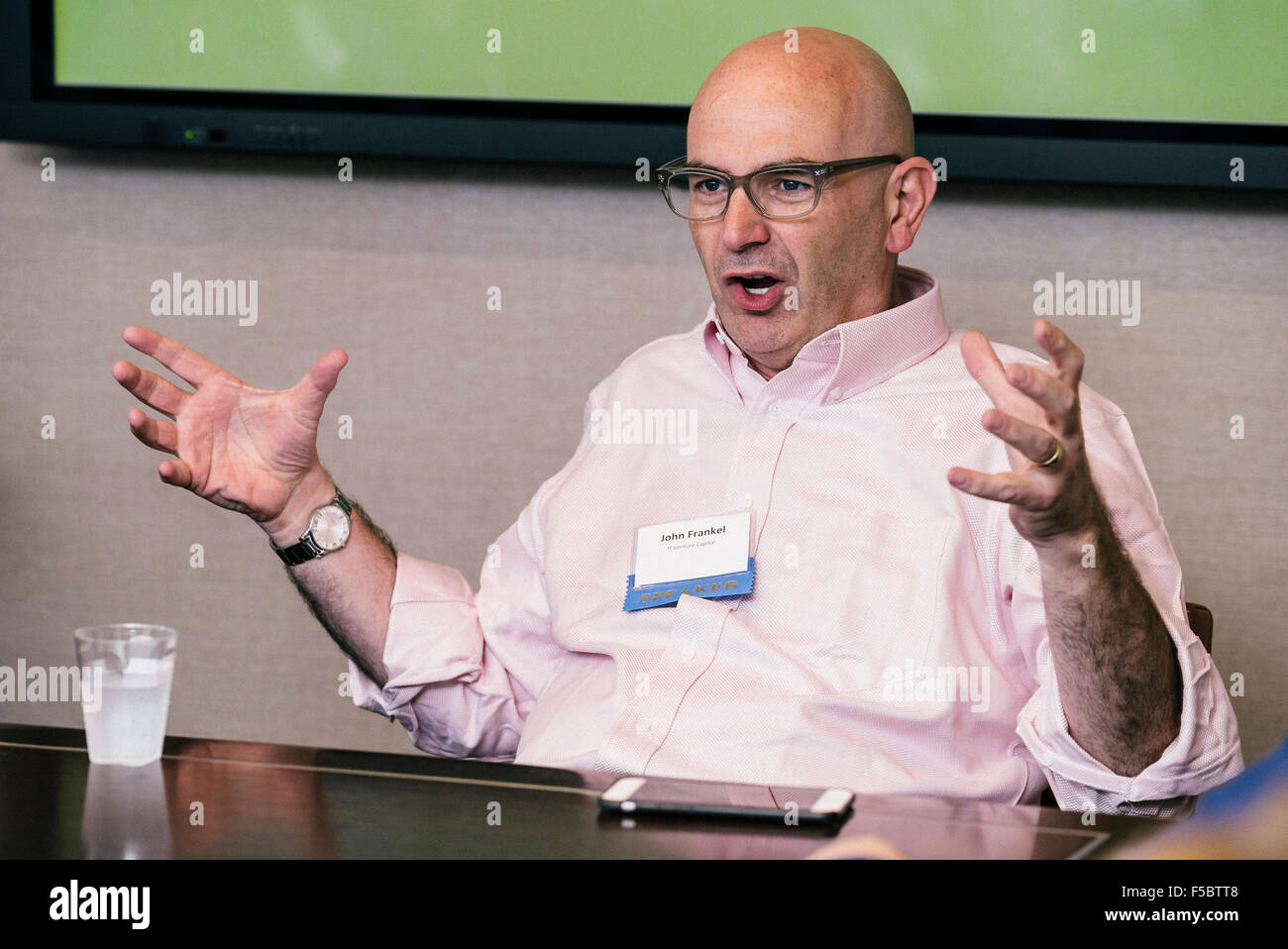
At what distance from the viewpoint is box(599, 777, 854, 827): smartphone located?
3.24 ft

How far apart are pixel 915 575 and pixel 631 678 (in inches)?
13.6

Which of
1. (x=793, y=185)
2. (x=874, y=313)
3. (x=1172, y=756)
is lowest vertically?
(x=1172, y=756)

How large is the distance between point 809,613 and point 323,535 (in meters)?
0.56

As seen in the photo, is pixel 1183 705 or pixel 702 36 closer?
pixel 1183 705

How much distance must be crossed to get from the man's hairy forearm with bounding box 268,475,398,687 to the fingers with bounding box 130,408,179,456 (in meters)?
0.21

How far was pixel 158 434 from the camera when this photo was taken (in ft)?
4.70

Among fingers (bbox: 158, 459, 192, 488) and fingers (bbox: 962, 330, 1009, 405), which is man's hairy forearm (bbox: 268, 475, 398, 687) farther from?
fingers (bbox: 962, 330, 1009, 405)

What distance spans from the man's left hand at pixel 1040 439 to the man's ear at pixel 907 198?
2.12ft

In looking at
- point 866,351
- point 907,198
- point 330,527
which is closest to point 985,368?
point 866,351

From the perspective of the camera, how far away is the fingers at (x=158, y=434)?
139cm

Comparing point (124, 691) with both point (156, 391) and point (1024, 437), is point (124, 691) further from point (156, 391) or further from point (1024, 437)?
point (1024, 437)
